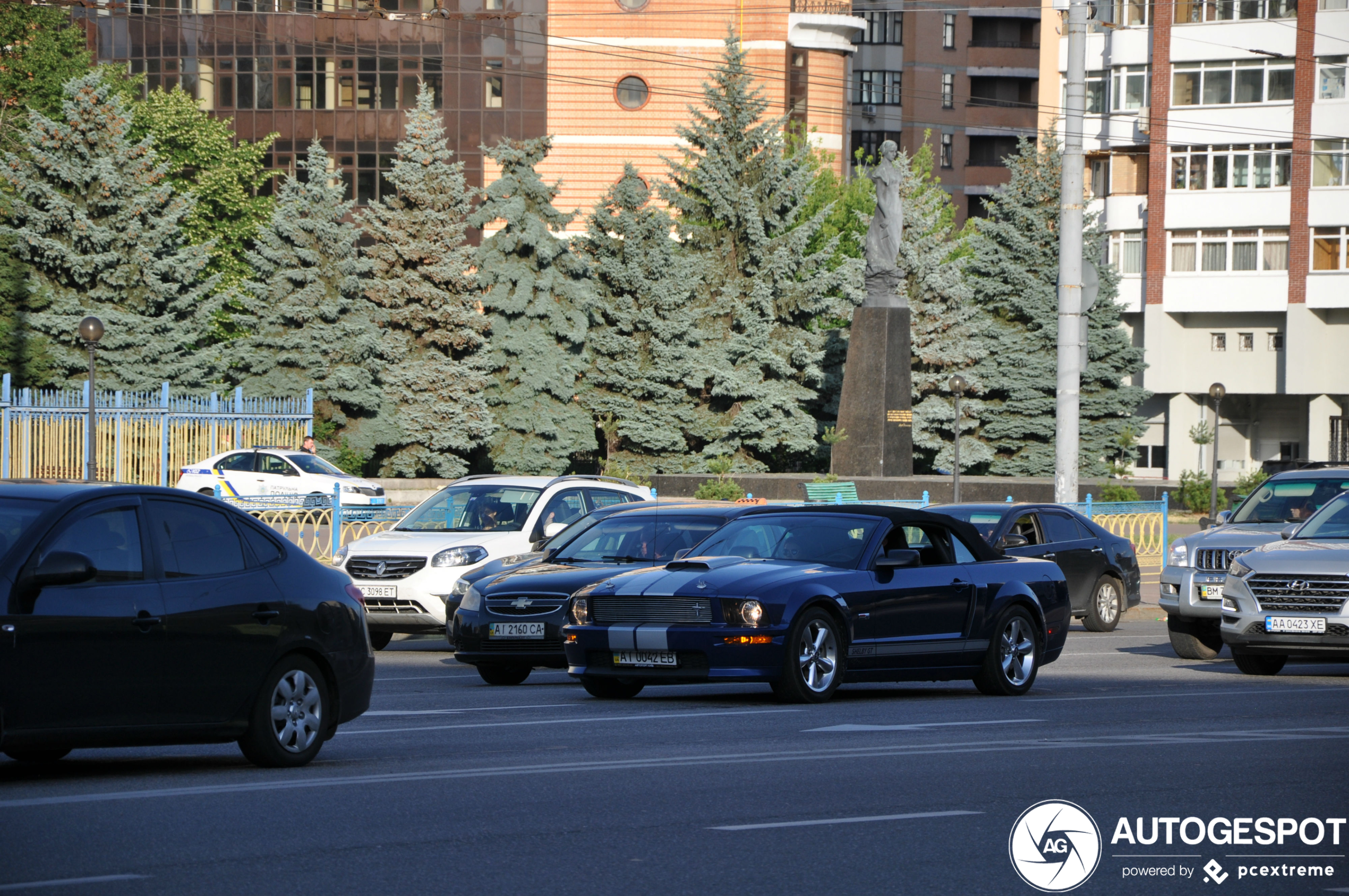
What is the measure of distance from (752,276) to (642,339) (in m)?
3.86

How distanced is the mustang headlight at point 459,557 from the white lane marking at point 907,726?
6.70 meters

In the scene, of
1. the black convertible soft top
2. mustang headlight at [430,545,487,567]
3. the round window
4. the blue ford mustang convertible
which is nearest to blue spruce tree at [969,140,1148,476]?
the round window

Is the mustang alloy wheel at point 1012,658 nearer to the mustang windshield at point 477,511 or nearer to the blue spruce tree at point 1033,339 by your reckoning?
the mustang windshield at point 477,511

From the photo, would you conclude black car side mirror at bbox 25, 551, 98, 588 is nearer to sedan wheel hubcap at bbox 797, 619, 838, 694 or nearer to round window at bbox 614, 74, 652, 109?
sedan wheel hubcap at bbox 797, 619, 838, 694

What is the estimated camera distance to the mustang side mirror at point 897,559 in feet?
43.9

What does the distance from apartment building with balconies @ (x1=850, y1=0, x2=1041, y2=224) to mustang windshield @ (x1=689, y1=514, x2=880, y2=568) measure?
81.3 metres

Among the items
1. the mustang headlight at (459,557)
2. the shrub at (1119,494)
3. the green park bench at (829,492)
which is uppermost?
the mustang headlight at (459,557)

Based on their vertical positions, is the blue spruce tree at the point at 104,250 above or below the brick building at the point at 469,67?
below

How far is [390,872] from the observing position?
21.6 ft

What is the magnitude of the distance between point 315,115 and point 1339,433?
41575 millimetres

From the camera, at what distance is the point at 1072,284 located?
27469 millimetres

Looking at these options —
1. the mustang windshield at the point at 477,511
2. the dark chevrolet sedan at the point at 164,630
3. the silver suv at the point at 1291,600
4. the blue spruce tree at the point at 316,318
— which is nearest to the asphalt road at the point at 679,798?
the dark chevrolet sedan at the point at 164,630

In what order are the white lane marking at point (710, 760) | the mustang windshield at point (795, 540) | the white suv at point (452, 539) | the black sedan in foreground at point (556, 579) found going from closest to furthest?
the white lane marking at point (710, 760)
the mustang windshield at point (795, 540)
the black sedan in foreground at point (556, 579)
the white suv at point (452, 539)

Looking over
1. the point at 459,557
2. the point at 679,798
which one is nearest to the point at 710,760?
the point at 679,798
